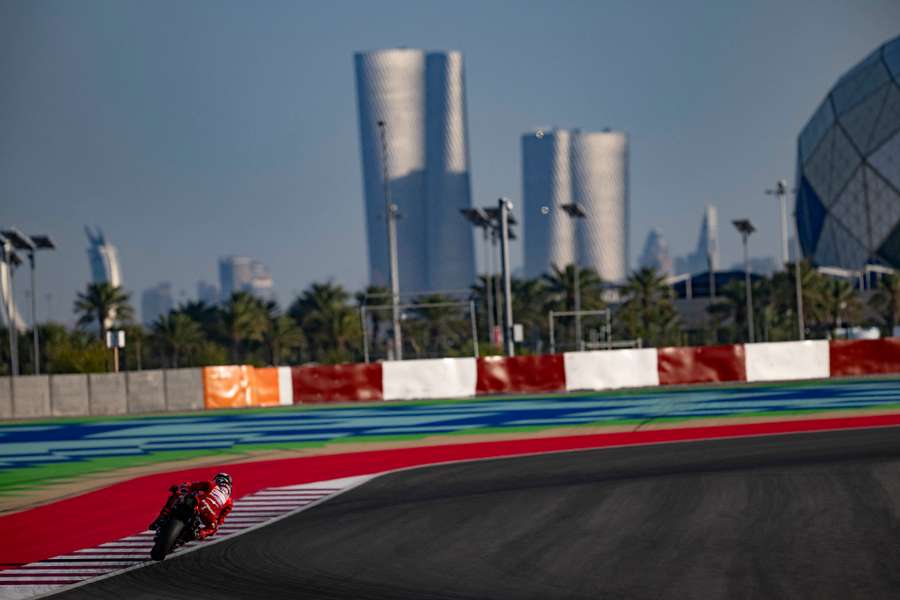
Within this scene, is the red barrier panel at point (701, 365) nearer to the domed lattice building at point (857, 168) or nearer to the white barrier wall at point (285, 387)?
the white barrier wall at point (285, 387)

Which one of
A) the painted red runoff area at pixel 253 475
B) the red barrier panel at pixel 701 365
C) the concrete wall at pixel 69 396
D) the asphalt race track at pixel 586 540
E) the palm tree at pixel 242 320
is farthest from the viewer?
the palm tree at pixel 242 320

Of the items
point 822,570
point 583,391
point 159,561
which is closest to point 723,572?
point 822,570

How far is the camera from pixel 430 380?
1622 inches

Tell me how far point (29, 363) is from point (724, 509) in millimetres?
86513

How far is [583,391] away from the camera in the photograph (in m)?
40.4

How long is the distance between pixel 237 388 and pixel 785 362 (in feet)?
61.1

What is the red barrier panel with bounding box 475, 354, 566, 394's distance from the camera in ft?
135

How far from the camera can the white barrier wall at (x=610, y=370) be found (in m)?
40.5

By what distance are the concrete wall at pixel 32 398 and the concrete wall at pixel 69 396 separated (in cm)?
23

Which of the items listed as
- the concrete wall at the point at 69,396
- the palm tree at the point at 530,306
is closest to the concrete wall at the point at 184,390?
the concrete wall at the point at 69,396

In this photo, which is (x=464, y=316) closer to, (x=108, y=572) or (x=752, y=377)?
(x=752, y=377)

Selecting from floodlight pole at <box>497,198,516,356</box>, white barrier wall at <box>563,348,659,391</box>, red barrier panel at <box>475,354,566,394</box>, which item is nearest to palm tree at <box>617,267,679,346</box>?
floodlight pole at <box>497,198,516,356</box>

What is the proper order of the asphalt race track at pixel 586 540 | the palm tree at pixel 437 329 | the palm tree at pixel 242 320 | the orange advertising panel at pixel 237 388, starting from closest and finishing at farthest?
1. the asphalt race track at pixel 586 540
2. the orange advertising panel at pixel 237 388
3. the palm tree at pixel 242 320
4. the palm tree at pixel 437 329

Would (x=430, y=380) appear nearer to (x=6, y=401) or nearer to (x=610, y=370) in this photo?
(x=610, y=370)
